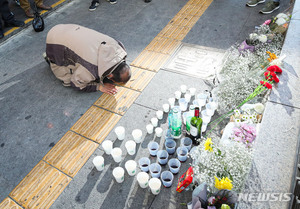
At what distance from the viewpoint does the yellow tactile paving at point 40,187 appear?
3012 mm

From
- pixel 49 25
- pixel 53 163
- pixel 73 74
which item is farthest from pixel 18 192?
pixel 49 25

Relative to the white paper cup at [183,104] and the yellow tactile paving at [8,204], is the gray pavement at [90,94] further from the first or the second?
the white paper cup at [183,104]

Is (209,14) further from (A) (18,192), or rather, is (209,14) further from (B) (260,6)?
(A) (18,192)

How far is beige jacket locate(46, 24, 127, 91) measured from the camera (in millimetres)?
4043

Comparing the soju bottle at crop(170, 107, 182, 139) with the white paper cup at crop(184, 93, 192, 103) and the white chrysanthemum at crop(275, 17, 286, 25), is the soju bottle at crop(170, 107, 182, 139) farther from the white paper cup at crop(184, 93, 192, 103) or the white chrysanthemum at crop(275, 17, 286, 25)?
the white chrysanthemum at crop(275, 17, 286, 25)

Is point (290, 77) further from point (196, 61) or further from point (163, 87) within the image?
point (163, 87)

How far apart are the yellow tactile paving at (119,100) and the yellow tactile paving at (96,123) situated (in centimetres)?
12

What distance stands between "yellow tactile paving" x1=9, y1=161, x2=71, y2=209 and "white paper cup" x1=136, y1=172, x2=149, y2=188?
3.38 feet

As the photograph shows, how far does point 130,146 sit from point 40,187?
4.43 ft

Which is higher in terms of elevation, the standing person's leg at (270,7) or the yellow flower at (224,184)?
the yellow flower at (224,184)

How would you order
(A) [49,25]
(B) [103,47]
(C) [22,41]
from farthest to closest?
(A) [49,25], (C) [22,41], (B) [103,47]

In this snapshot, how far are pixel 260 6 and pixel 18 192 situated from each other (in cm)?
700

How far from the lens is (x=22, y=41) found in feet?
19.8

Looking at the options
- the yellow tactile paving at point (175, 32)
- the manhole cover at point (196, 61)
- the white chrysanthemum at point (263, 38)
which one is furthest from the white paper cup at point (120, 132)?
the yellow tactile paving at point (175, 32)
